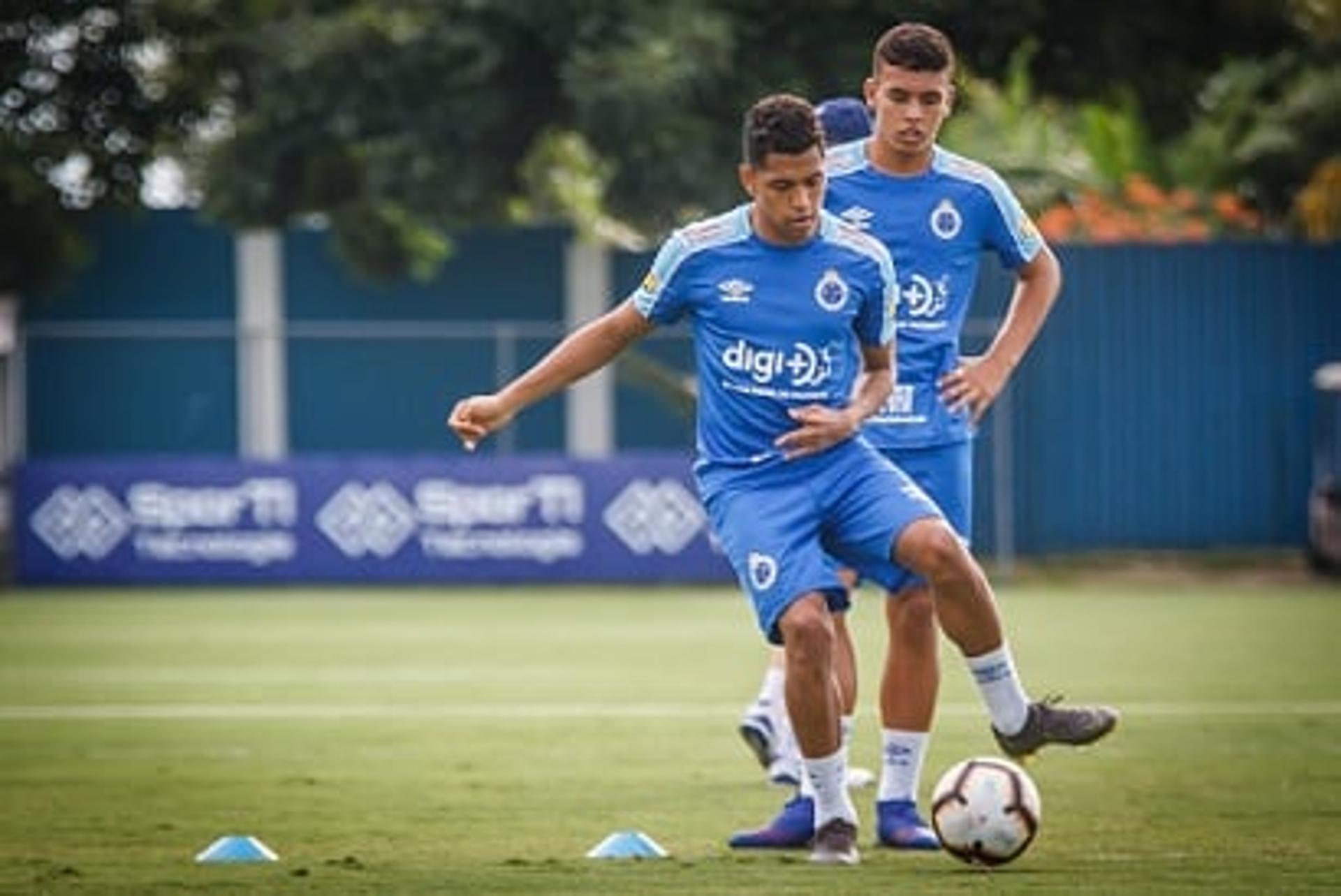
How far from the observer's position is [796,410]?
1072 cm

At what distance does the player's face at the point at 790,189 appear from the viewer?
34.6ft

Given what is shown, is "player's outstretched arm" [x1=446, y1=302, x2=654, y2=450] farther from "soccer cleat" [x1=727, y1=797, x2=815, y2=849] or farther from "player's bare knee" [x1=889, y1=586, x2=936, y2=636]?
"soccer cleat" [x1=727, y1=797, x2=815, y2=849]

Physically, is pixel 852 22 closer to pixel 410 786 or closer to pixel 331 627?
pixel 331 627

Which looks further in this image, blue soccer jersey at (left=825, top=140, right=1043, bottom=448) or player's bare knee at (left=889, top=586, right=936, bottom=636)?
blue soccer jersey at (left=825, top=140, right=1043, bottom=448)

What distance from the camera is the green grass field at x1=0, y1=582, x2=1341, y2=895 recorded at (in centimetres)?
1049

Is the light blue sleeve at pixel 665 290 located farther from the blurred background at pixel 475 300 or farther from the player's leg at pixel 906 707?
the blurred background at pixel 475 300

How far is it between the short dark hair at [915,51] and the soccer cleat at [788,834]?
89.1 inches

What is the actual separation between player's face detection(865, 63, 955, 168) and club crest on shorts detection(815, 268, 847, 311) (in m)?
0.85

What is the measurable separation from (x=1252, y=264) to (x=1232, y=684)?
54.2ft

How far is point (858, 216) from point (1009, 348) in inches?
24.7

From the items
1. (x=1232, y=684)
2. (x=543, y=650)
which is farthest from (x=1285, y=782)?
(x=543, y=650)

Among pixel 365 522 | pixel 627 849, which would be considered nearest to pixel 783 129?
pixel 627 849

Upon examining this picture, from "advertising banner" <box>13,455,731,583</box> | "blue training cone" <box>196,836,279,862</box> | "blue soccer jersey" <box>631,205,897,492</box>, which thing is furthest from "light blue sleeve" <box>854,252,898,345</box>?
"advertising banner" <box>13,455,731,583</box>

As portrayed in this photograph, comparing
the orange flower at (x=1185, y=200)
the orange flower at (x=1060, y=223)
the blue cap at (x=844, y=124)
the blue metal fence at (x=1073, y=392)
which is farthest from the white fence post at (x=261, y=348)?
the blue cap at (x=844, y=124)
